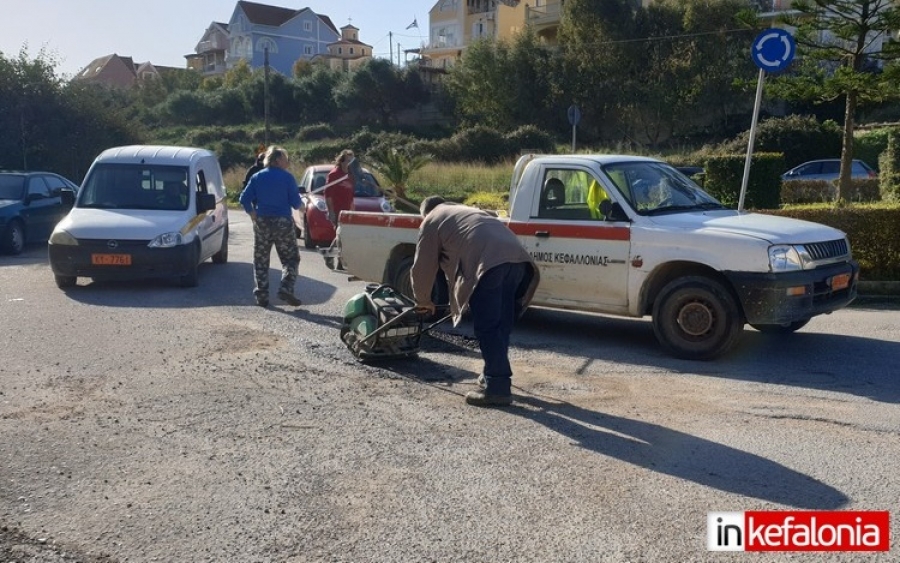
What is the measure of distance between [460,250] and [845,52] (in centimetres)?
1077

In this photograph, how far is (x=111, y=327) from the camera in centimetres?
970

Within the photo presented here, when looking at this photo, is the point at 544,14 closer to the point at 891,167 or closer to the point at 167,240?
the point at 891,167

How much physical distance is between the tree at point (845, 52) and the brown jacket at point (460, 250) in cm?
967

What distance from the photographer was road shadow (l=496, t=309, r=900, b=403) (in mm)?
7488

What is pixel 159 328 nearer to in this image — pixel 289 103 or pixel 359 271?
pixel 359 271

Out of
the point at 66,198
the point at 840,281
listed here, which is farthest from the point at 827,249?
the point at 66,198

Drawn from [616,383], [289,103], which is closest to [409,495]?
[616,383]

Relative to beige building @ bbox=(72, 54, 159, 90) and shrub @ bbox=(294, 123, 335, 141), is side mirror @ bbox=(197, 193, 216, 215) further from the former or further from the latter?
beige building @ bbox=(72, 54, 159, 90)

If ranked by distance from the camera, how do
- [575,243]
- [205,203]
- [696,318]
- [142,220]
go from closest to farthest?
[696,318], [575,243], [142,220], [205,203]

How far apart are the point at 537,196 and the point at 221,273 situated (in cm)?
666

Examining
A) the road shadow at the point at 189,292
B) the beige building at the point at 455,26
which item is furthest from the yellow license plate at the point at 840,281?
the beige building at the point at 455,26

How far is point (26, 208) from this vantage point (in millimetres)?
17312

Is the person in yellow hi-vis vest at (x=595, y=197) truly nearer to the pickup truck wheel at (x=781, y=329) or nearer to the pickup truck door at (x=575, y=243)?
the pickup truck door at (x=575, y=243)

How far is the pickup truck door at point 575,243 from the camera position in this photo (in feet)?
28.8
